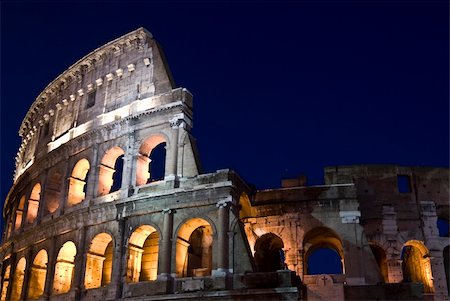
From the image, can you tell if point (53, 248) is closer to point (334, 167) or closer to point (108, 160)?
point (108, 160)

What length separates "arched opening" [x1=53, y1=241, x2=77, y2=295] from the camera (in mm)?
22547

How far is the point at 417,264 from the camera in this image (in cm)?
2602

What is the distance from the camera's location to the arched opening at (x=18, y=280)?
25.4 metres

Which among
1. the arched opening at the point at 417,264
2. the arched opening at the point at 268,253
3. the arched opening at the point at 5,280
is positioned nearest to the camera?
the arched opening at the point at 268,253

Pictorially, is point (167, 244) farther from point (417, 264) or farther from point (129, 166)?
point (417, 264)

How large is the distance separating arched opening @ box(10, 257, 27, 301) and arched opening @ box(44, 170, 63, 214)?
2796 mm

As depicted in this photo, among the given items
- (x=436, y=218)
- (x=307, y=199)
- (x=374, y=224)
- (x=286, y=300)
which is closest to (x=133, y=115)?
(x=307, y=199)

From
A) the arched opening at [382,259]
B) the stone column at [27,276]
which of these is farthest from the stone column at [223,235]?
the stone column at [27,276]

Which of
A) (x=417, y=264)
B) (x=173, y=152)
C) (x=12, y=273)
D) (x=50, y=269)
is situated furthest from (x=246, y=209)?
(x=12, y=273)

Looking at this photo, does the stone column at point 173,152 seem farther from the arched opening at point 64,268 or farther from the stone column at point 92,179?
the arched opening at point 64,268

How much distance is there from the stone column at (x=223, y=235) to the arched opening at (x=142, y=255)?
3174 mm

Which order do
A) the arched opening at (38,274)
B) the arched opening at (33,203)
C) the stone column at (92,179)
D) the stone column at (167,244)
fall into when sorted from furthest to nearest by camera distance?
the arched opening at (33,203), the arched opening at (38,274), the stone column at (92,179), the stone column at (167,244)

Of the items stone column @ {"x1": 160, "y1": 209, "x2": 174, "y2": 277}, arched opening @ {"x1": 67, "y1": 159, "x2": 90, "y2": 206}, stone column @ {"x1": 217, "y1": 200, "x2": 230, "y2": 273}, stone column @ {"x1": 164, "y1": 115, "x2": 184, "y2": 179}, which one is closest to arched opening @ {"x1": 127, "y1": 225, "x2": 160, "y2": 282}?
stone column @ {"x1": 160, "y1": 209, "x2": 174, "y2": 277}

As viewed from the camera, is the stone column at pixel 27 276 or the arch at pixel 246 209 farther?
the stone column at pixel 27 276
